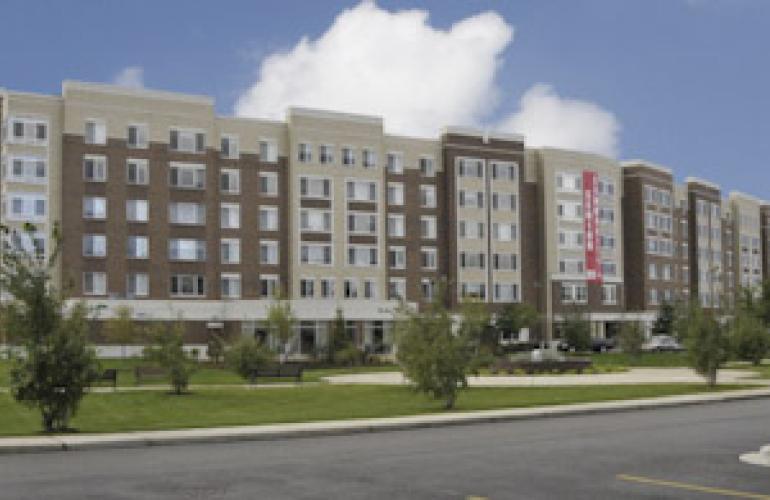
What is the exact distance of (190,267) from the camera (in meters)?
72.4

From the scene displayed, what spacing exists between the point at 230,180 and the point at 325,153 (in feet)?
28.1

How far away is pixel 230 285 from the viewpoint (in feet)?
244

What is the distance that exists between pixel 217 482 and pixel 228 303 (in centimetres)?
6133

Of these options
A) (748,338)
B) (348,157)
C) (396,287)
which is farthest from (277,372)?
(396,287)

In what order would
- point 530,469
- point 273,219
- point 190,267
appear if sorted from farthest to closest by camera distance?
point 273,219, point 190,267, point 530,469

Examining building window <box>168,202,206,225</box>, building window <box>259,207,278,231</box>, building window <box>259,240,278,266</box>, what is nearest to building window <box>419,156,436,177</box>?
building window <box>259,207,278,231</box>

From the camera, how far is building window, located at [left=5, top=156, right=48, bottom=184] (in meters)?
66.2

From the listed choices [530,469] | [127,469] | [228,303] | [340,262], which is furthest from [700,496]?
[340,262]

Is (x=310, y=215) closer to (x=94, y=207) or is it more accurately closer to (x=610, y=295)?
(x=94, y=207)

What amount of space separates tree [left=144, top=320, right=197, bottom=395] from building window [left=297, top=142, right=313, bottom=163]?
144 feet

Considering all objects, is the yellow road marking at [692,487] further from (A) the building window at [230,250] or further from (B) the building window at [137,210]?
(A) the building window at [230,250]

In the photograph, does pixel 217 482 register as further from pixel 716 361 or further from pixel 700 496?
pixel 716 361

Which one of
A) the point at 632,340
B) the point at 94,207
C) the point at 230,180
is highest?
the point at 230,180

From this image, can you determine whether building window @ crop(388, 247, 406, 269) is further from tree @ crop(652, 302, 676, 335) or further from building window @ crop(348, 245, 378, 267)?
tree @ crop(652, 302, 676, 335)
